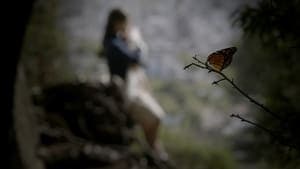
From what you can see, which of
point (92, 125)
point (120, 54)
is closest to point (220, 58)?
point (120, 54)

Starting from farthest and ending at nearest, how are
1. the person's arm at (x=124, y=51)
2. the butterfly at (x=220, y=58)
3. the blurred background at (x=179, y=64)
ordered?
the blurred background at (x=179, y=64) → the person's arm at (x=124, y=51) → the butterfly at (x=220, y=58)

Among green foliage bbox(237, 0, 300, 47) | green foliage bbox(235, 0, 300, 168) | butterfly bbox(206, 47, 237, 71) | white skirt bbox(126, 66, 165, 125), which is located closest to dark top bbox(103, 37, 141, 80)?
white skirt bbox(126, 66, 165, 125)

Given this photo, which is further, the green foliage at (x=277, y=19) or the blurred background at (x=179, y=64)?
the blurred background at (x=179, y=64)

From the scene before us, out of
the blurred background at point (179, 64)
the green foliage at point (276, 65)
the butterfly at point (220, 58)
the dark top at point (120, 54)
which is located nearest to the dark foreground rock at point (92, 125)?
the blurred background at point (179, 64)

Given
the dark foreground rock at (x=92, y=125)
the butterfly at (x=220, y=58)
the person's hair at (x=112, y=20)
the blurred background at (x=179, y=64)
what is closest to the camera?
the butterfly at (x=220, y=58)

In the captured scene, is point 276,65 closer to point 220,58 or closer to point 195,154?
point 195,154

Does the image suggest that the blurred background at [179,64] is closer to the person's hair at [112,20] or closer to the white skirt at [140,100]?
the white skirt at [140,100]

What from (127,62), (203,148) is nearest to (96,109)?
(127,62)

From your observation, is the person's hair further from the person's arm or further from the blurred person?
the person's arm
